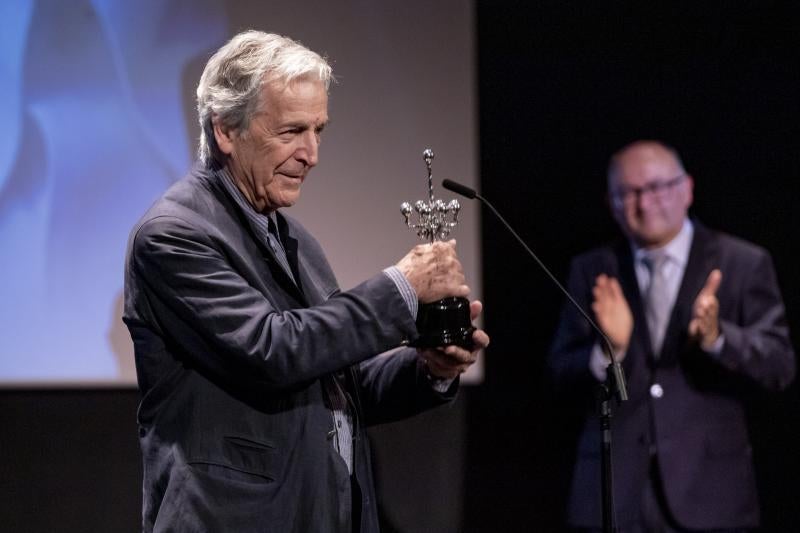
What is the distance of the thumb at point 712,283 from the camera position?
10.3ft

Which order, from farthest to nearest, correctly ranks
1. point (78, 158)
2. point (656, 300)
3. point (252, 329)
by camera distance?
point (656, 300)
point (78, 158)
point (252, 329)

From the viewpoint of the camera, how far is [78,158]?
115 inches

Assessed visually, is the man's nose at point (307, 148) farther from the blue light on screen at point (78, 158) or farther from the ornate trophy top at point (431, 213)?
the blue light on screen at point (78, 158)

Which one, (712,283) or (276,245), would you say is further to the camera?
(712,283)

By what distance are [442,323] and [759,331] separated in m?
1.69

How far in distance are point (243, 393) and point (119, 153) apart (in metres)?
1.36

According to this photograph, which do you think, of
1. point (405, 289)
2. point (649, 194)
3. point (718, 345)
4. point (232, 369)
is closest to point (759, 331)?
point (718, 345)

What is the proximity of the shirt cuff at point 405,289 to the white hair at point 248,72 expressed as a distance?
414 millimetres

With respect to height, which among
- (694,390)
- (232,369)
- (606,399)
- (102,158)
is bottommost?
(694,390)

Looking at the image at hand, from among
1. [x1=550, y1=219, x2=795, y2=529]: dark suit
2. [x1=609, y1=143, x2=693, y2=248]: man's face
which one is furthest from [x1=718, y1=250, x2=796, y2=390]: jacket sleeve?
[x1=609, y1=143, x2=693, y2=248]: man's face

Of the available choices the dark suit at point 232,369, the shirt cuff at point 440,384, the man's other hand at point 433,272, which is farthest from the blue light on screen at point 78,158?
the man's other hand at point 433,272

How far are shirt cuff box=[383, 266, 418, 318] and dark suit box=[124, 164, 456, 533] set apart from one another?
0.01m

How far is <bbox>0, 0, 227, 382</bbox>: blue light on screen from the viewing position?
2879 mm

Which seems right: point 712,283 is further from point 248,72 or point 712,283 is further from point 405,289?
point 248,72
